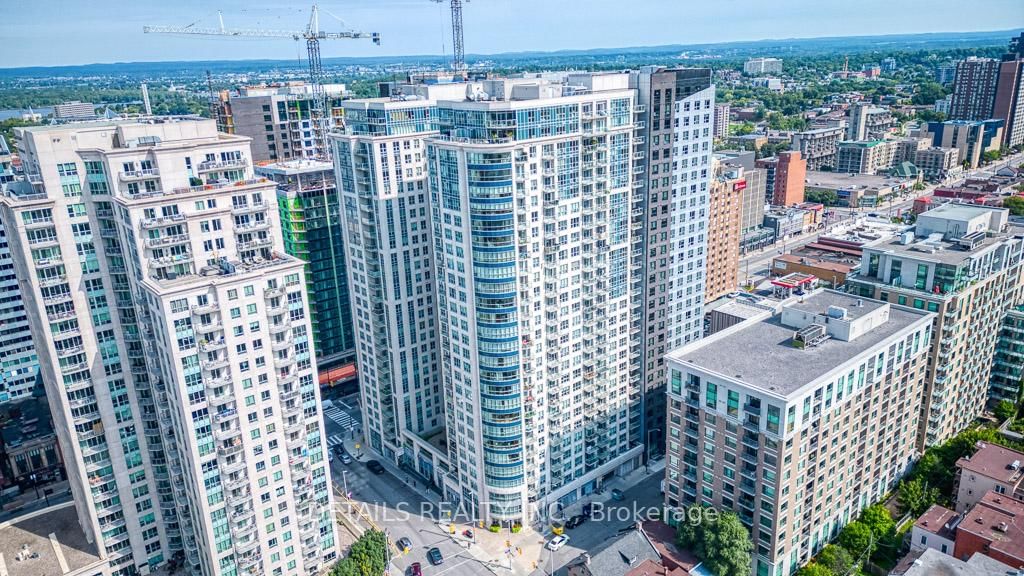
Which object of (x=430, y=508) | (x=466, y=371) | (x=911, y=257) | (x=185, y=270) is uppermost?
(x=185, y=270)

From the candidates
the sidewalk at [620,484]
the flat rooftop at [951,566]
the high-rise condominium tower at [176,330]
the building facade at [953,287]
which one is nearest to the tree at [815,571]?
the flat rooftop at [951,566]

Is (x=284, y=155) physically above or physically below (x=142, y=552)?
above

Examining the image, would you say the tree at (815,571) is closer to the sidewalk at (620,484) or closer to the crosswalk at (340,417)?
the sidewalk at (620,484)

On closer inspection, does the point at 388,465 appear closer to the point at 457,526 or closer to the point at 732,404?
the point at 457,526

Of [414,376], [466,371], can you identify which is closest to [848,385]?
[466,371]

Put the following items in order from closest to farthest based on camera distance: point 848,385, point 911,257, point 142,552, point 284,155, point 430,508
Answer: point 848,385 → point 142,552 → point 911,257 → point 430,508 → point 284,155

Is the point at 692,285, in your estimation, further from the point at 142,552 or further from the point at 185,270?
the point at 142,552

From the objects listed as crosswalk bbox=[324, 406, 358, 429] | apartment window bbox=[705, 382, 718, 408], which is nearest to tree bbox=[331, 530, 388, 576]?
apartment window bbox=[705, 382, 718, 408]

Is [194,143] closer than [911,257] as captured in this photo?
Yes
